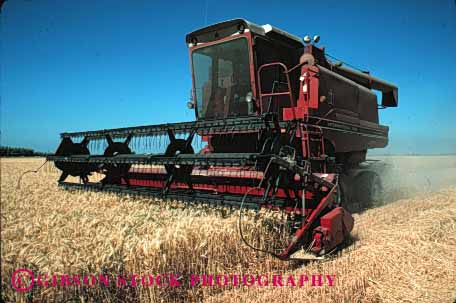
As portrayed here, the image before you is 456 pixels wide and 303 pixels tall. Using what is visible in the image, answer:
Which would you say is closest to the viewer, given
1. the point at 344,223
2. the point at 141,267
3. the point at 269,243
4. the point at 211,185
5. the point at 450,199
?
the point at 141,267

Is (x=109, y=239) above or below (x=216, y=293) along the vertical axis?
above

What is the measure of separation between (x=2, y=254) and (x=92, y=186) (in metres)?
3.56

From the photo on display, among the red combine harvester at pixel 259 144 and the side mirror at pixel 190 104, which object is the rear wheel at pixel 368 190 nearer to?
the red combine harvester at pixel 259 144

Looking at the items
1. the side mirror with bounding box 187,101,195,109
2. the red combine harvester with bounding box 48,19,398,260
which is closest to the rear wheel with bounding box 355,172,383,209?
the red combine harvester with bounding box 48,19,398,260

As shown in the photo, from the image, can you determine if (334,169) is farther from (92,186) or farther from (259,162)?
(92,186)

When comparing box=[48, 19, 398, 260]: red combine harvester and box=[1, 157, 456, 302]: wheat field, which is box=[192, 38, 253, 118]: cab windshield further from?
box=[1, 157, 456, 302]: wheat field

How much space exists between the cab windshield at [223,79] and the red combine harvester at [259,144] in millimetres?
18

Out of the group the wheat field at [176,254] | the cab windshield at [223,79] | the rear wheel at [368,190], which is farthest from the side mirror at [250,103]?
the rear wheel at [368,190]

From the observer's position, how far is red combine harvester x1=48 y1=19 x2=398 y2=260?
3.95 m

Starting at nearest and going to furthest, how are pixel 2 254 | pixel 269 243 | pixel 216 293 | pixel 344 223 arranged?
pixel 2 254 < pixel 216 293 < pixel 269 243 < pixel 344 223

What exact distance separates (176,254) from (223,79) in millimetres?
4076

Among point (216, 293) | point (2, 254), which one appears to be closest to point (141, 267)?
point (216, 293)

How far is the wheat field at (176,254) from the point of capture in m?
2.31

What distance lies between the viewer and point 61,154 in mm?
5793
